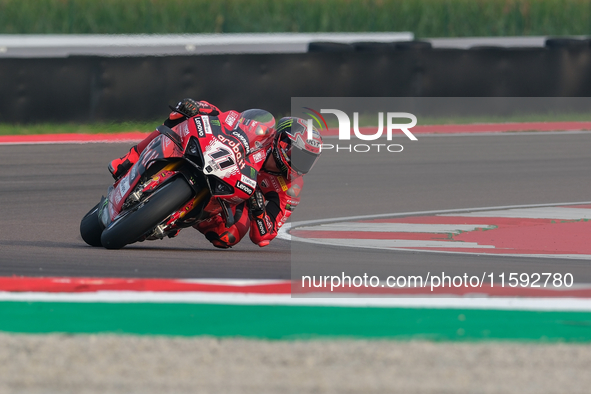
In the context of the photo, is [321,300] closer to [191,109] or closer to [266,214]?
[266,214]

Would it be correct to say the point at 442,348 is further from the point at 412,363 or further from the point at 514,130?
the point at 514,130

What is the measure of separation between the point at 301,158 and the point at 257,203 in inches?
20.9

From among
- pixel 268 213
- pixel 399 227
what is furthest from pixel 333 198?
pixel 268 213

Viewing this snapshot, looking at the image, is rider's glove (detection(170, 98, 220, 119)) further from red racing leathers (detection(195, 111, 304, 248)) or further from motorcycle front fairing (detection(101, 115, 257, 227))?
red racing leathers (detection(195, 111, 304, 248))

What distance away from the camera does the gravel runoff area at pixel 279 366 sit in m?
4.45

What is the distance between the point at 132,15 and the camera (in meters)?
30.8

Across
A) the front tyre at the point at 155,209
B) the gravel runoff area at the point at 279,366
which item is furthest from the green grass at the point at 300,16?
the gravel runoff area at the point at 279,366

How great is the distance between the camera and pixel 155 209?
7.15 metres

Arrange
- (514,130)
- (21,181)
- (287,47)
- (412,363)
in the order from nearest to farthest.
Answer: (412,363) → (21,181) → (514,130) → (287,47)

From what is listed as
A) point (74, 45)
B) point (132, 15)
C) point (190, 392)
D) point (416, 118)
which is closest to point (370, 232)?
point (190, 392)

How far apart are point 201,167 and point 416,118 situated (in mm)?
12218

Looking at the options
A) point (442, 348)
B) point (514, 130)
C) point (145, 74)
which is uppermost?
point (442, 348)

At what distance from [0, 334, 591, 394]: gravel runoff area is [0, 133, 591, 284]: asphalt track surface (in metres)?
1.80

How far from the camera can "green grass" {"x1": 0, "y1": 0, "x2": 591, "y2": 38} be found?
29641 millimetres
